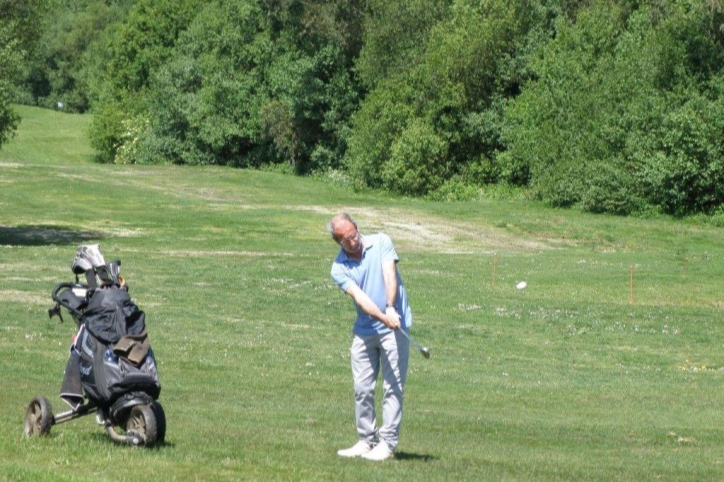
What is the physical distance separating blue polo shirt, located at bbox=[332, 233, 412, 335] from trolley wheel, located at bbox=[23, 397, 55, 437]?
285cm

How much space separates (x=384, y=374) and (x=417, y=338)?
1449 cm

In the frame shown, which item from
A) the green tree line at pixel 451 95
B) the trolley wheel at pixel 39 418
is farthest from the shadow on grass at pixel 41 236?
the trolley wheel at pixel 39 418

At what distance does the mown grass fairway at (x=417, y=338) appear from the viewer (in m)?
11.0

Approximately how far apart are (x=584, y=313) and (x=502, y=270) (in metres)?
8.30

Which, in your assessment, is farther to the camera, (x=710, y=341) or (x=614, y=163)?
(x=614, y=163)

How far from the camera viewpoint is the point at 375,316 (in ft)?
33.5

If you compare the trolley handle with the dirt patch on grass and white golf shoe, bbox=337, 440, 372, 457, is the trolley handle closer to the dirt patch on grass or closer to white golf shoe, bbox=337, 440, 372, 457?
white golf shoe, bbox=337, 440, 372, 457

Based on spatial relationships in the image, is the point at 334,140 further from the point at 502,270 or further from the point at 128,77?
the point at 502,270

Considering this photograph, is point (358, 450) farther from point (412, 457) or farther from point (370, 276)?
point (370, 276)

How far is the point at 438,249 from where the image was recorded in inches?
1821

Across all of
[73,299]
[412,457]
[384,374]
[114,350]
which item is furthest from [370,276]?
[73,299]

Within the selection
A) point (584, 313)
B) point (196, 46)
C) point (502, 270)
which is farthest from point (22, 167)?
point (584, 313)

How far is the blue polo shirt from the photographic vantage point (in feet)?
34.2

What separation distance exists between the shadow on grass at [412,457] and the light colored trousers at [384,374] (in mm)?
289
